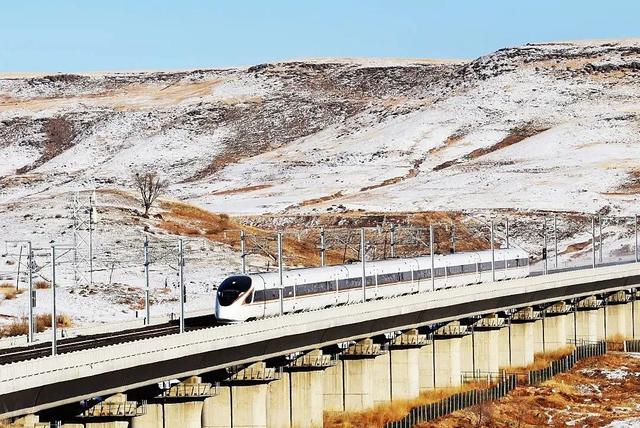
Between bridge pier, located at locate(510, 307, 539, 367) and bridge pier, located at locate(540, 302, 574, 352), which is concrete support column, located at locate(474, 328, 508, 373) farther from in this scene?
bridge pier, located at locate(540, 302, 574, 352)

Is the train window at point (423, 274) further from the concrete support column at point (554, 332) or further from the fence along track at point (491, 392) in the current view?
the concrete support column at point (554, 332)

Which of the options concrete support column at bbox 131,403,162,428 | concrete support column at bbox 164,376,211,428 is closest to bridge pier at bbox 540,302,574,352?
concrete support column at bbox 164,376,211,428

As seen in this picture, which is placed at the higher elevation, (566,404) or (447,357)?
(447,357)

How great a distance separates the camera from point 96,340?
56.9 metres

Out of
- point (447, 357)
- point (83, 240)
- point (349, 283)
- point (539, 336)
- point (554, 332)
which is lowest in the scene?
point (539, 336)

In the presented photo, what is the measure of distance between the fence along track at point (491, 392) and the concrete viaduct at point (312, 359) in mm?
1794

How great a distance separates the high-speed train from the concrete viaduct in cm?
244

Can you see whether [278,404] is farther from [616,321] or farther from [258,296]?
[616,321]

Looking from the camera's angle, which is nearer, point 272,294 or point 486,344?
point 272,294

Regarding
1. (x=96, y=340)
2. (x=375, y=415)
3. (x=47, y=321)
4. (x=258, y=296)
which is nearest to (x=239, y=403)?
(x=96, y=340)

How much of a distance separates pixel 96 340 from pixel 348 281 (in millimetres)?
21901

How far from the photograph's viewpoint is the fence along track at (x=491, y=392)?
7144cm

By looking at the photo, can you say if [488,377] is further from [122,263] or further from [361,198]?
[361,198]

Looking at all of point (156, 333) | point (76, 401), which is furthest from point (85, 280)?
point (76, 401)
